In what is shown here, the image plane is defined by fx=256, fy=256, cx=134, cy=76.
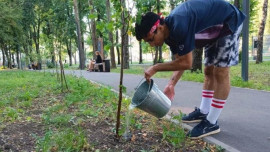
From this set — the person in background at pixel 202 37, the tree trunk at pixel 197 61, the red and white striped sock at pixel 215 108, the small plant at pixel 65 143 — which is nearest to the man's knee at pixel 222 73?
the person in background at pixel 202 37

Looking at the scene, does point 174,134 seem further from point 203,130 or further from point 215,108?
point 215,108

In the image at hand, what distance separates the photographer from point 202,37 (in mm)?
2684

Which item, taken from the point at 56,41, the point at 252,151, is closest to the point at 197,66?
the point at 56,41

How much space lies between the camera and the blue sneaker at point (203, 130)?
9.26 feet

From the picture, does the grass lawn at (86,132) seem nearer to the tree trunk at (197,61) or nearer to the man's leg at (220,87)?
the man's leg at (220,87)

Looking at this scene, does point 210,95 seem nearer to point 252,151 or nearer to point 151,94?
point 252,151

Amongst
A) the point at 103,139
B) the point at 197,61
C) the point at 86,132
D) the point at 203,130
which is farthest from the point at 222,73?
the point at 197,61

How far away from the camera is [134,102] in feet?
8.62

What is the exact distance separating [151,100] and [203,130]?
84 centimetres

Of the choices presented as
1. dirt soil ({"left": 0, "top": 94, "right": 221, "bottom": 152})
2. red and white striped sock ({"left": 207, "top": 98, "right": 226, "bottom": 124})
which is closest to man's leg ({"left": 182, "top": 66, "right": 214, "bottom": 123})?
red and white striped sock ({"left": 207, "top": 98, "right": 226, "bottom": 124})

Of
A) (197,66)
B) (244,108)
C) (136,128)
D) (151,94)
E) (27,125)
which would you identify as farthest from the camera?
(197,66)

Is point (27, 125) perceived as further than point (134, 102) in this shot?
Yes

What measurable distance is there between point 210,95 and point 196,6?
1269mm

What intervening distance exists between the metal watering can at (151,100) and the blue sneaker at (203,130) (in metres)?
0.48
